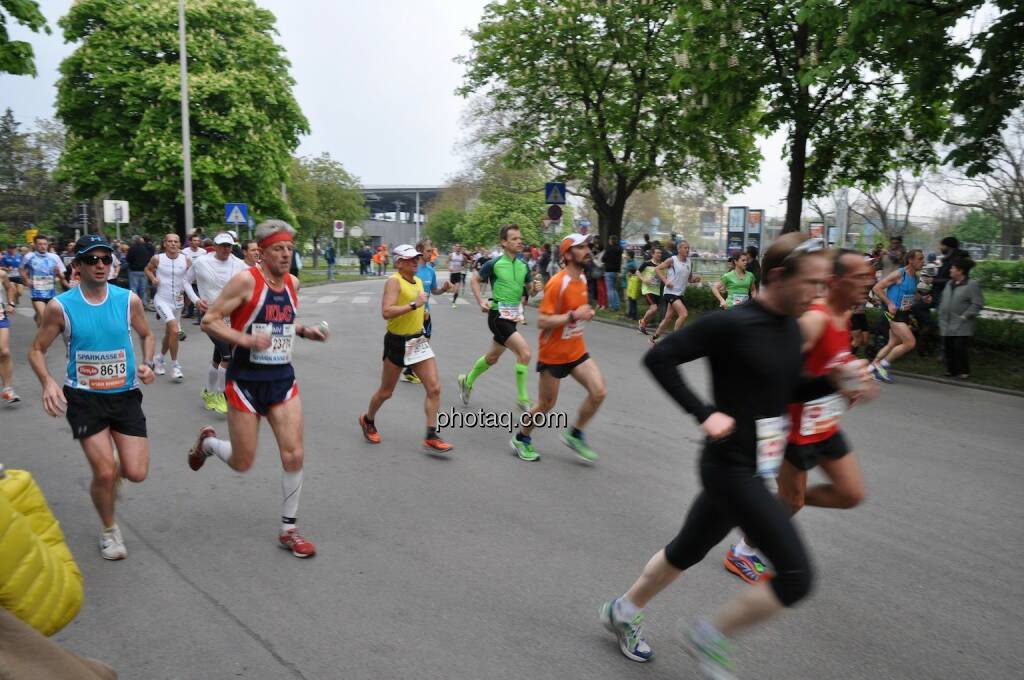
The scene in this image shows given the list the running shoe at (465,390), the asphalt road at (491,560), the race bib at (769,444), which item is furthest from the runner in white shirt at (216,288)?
the race bib at (769,444)

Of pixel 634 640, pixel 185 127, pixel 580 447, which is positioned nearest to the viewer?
pixel 634 640

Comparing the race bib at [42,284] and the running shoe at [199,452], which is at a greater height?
the race bib at [42,284]

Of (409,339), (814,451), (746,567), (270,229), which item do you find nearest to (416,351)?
(409,339)

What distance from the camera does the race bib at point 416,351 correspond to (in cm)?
677

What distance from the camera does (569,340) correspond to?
6.48 meters

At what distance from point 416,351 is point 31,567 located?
4715 millimetres

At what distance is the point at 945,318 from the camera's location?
449 inches

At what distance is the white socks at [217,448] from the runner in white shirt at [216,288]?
331 centimetres

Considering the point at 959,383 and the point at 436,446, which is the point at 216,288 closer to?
the point at 436,446

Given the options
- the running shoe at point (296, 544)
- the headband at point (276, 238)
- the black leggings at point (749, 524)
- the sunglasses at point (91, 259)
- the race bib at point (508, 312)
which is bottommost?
the running shoe at point (296, 544)

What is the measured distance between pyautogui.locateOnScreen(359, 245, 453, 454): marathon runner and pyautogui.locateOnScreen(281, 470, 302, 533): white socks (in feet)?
7.20

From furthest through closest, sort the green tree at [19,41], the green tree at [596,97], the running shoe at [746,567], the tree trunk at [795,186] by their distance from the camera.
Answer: the green tree at [596,97]
the tree trunk at [795,186]
the green tree at [19,41]
the running shoe at [746,567]

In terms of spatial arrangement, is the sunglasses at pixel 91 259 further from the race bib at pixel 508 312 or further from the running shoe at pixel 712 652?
the race bib at pixel 508 312

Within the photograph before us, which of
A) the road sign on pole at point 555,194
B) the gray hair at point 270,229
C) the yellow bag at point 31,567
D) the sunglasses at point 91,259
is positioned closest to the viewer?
the yellow bag at point 31,567
